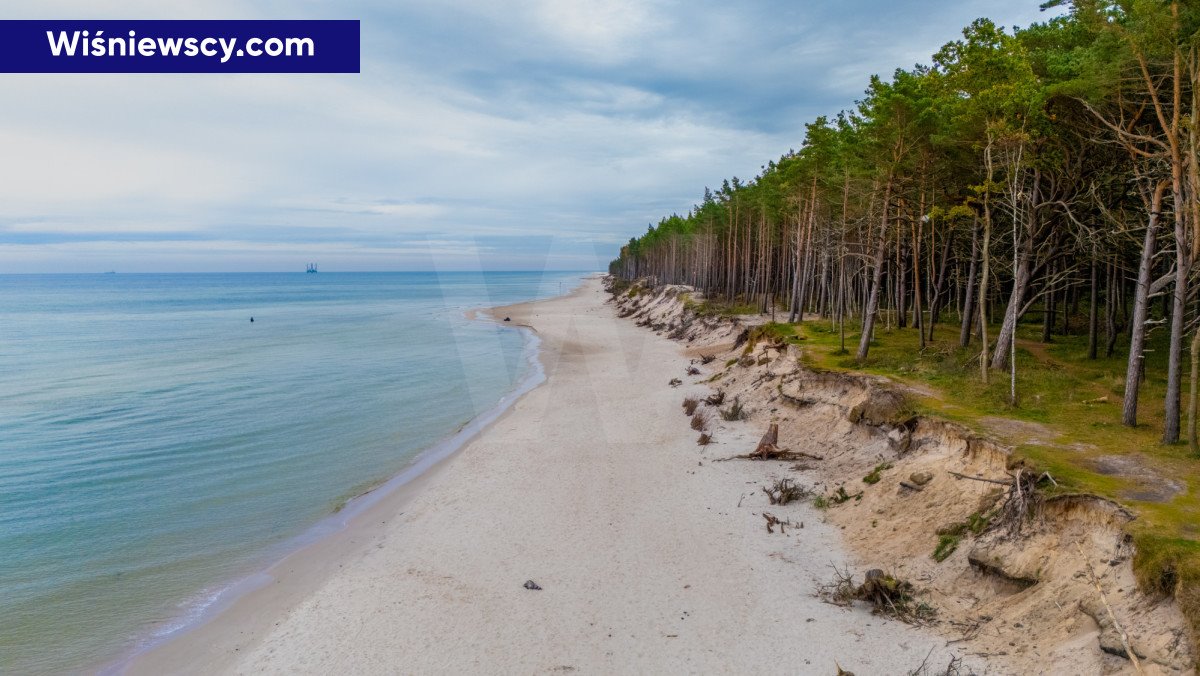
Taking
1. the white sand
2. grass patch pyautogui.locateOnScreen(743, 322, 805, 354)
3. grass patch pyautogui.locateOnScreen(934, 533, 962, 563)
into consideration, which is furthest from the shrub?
grass patch pyautogui.locateOnScreen(934, 533, 962, 563)

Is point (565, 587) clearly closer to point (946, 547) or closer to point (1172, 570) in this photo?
point (946, 547)

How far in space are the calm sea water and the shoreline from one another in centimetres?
20

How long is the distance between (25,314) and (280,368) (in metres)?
92.1

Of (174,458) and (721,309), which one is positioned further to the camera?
(721,309)

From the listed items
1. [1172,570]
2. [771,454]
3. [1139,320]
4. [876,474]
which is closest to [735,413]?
[771,454]

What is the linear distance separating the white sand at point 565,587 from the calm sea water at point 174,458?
7.60 feet

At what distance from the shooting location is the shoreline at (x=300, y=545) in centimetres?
1128

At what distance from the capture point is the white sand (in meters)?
9.96

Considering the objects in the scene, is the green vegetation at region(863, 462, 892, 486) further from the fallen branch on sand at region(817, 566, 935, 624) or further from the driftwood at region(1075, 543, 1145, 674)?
the driftwood at region(1075, 543, 1145, 674)

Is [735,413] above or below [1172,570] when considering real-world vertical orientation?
below

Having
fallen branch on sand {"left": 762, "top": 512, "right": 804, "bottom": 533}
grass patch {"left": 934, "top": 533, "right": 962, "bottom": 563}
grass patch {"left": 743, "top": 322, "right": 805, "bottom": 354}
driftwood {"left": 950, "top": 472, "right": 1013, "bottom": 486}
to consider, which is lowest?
fallen branch on sand {"left": 762, "top": 512, "right": 804, "bottom": 533}

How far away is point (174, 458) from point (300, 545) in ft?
37.5

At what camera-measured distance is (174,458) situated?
22.7m

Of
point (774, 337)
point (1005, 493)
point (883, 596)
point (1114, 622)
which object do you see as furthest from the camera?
point (774, 337)
